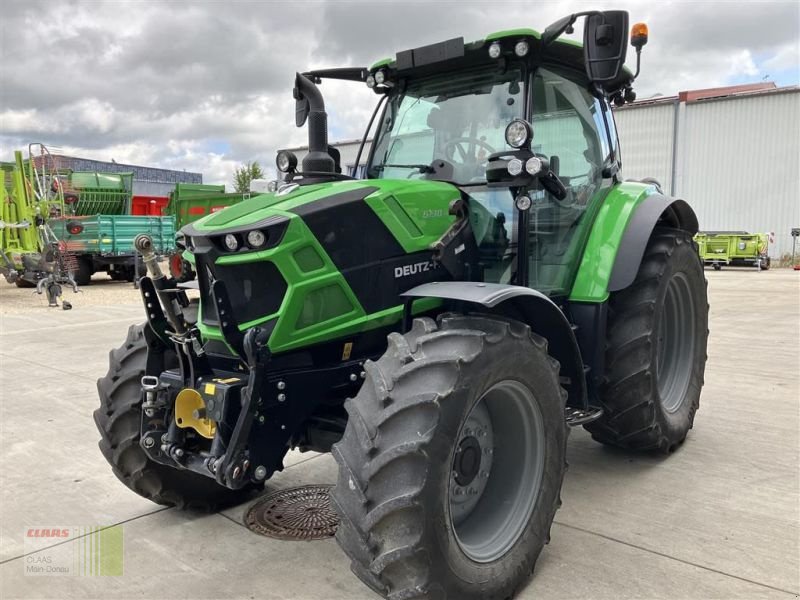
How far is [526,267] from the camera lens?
11.7ft

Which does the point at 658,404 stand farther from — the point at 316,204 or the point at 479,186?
the point at 316,204

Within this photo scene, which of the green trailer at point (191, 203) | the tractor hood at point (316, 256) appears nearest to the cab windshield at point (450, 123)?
the tractor hood at point (316, 256)

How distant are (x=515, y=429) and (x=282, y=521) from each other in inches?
56.5

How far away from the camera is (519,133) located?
3070 millimetres

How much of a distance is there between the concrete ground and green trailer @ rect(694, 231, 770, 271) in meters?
18.5

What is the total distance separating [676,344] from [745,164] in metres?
26.0

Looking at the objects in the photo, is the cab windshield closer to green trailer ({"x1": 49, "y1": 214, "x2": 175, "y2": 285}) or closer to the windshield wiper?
the windshield wiper

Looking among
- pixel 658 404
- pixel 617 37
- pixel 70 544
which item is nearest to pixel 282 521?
pixel 70 544

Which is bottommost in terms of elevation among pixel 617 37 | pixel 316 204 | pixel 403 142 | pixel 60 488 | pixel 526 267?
pixel 60 488

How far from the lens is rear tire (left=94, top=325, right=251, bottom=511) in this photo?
3424mm

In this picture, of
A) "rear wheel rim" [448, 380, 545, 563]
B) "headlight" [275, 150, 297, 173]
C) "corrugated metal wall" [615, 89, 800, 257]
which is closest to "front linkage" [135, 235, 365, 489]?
"rear wheel rim" [448, 380, 545, 563]

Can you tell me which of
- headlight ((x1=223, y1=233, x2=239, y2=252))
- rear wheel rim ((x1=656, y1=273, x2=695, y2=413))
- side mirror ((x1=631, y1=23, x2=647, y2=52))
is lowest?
rear wheel rim ((x1=656, y1=273, x2=695, y2=413))

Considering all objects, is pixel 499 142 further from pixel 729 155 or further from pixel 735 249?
pixel 729 155

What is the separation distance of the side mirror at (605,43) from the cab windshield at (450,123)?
0.60 meters
